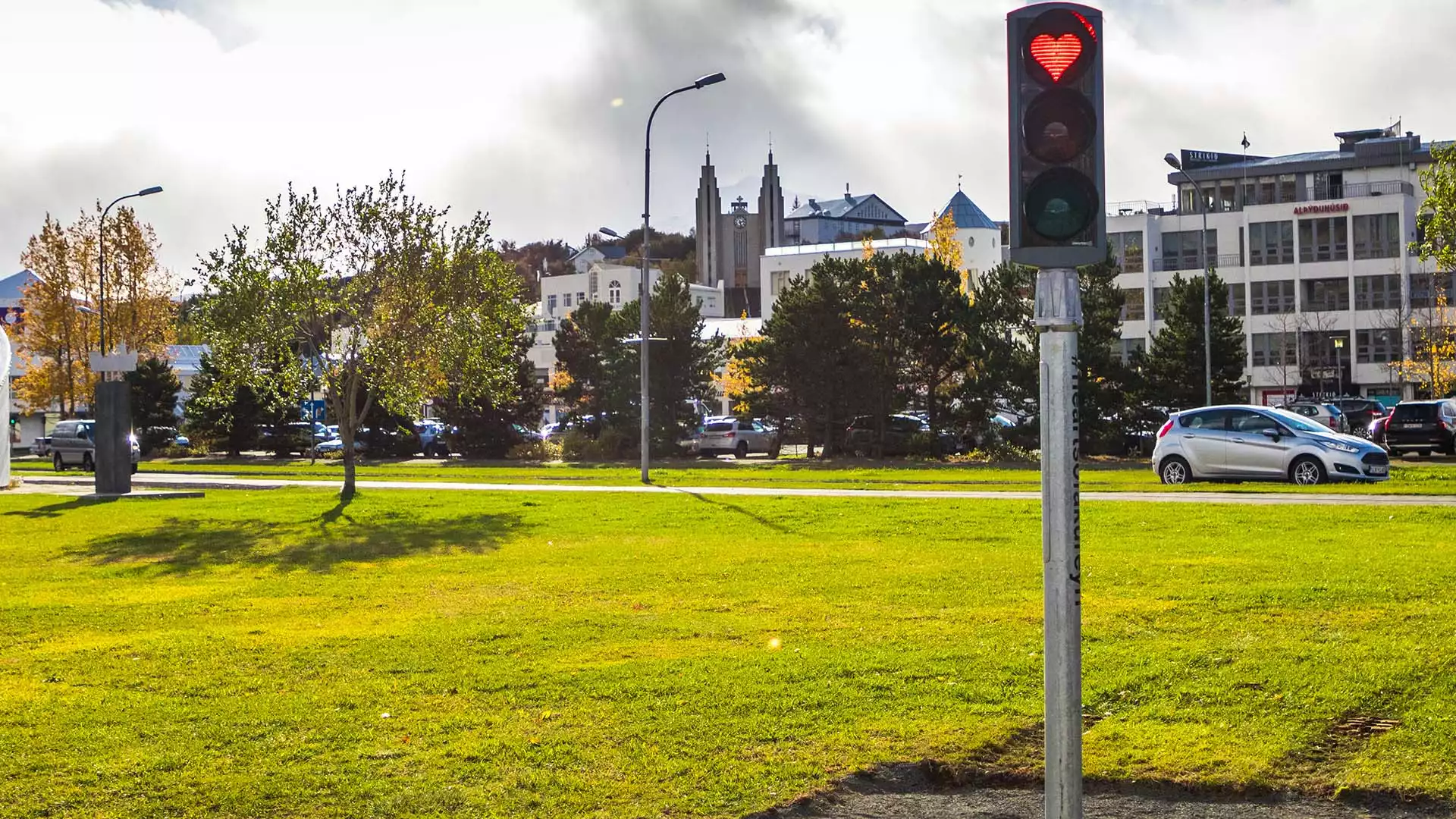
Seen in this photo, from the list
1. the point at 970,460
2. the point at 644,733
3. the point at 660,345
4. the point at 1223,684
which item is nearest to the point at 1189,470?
the point at 970,460

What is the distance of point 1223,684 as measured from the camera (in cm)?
844

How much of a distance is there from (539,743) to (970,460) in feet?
126

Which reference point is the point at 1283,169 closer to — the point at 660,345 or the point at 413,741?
the point at 660,345

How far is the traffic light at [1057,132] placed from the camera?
191 inches

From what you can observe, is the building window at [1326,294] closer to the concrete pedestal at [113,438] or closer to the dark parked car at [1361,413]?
the dark parked car at [1361,413]

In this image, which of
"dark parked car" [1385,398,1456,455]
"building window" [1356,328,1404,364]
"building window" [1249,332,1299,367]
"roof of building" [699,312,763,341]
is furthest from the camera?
"roof of building" [699,312,763,341]

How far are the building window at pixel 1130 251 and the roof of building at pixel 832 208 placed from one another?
56183 mm

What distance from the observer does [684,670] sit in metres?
9.27

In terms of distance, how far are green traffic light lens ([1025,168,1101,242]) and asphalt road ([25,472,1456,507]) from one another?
18.4 meters

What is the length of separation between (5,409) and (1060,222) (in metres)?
38.5

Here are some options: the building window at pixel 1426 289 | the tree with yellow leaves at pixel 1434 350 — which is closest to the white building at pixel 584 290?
the building window at pixel 1426 289

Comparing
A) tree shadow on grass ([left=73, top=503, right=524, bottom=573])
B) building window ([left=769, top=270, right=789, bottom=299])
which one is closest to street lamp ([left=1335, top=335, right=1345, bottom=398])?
building window ([left=769, top=270, right=789, bottom=299])

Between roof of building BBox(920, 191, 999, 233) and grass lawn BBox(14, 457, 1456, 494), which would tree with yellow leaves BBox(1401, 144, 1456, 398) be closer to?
grass lawn BBox(14, 457, 1456, 494)

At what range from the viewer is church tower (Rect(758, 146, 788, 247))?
167 meters
